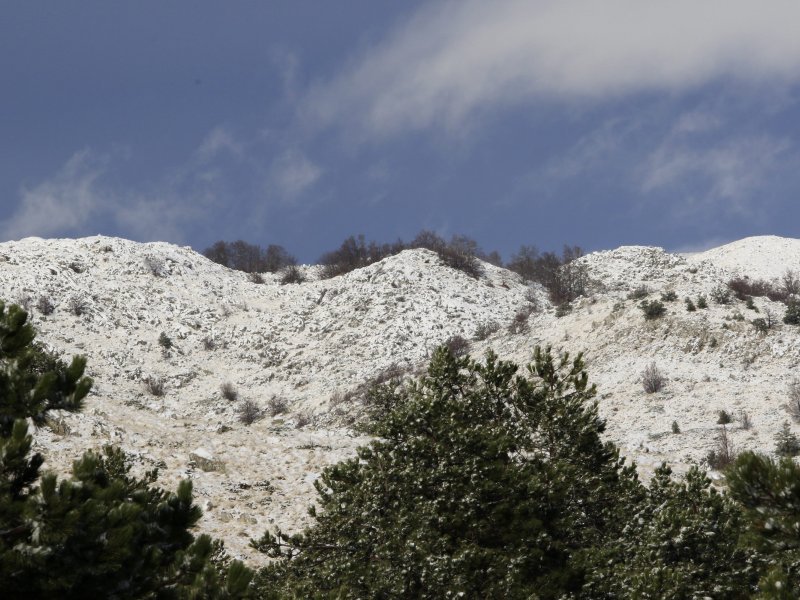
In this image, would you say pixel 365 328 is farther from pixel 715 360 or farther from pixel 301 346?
Result: pixel 715 360

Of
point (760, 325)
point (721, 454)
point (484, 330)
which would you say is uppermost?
point (484, 330)

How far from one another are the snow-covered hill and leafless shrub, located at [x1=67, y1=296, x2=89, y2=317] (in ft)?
0.62

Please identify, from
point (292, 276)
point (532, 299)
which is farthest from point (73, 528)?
point (292, 276)

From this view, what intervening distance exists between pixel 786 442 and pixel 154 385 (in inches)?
1639

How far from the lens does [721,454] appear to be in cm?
2541

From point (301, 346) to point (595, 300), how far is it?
83.1 ft

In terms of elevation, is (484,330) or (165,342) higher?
(165,342)

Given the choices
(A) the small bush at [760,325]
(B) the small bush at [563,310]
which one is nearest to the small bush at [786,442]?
(A) the small bush at [760,325]

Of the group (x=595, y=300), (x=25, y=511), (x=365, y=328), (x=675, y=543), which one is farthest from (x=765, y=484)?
(x=365, y=328)

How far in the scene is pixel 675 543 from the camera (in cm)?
999

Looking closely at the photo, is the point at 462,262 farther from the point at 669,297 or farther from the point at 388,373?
the point at 669,297

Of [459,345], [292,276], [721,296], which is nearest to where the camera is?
[721,296]

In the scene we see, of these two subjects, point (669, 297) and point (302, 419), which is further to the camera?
point (669, 297)

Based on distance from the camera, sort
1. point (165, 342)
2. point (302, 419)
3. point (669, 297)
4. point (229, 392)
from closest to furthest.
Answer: point (302, 419) → point (669, 297) → point (229, 392) → point (165, 342)
